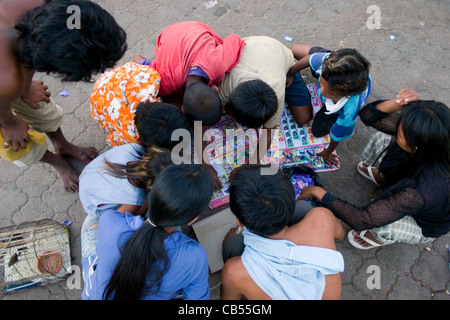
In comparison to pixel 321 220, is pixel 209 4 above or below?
A: above

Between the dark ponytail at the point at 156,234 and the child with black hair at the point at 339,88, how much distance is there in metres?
1.13

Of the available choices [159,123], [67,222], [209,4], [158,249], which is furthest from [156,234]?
[209,4]

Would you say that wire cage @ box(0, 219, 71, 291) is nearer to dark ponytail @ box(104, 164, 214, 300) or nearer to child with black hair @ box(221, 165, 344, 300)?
dark ponytail @ box(104, 164, 214, 300)

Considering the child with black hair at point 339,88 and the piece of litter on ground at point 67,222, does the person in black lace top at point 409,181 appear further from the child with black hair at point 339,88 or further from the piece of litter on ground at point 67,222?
the piece of litter on ground at point 67,222

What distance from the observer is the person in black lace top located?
1.49 metres

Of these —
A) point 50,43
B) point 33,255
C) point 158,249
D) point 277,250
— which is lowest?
point 33,255

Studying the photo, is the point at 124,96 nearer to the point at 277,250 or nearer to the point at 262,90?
the point at 262,90

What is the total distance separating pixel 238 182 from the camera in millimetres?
1459

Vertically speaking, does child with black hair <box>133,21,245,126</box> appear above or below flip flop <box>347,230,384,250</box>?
above

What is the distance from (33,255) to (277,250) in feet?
5.16

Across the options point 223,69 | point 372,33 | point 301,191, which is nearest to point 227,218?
point 301,191

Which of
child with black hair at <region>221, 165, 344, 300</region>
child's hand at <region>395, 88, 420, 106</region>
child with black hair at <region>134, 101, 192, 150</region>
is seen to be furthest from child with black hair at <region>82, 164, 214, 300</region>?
child's hand at <region>395, 88, 420, 106</region>

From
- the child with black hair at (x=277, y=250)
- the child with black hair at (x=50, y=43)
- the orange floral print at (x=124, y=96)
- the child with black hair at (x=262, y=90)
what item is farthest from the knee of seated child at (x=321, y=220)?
the child with black hair at (x=50, y=43)

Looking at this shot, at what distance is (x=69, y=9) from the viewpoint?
54.7 inches
